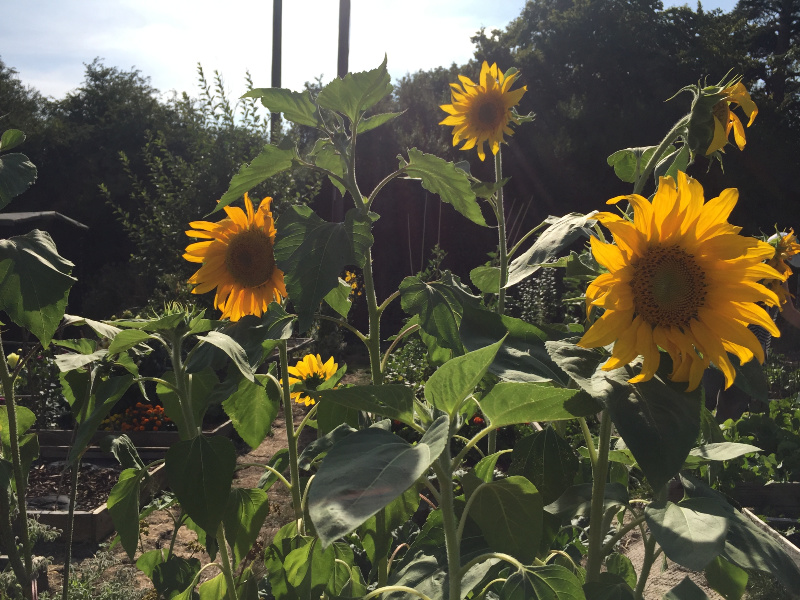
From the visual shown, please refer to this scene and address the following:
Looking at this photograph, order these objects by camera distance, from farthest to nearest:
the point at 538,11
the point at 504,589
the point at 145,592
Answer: the point at 538,11, the point at 145,592, the point at 504,589

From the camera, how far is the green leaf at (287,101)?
112 cm

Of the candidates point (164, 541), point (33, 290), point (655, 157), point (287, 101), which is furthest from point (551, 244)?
point (164, 541)

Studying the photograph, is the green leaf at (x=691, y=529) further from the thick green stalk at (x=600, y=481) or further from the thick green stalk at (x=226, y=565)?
the thick green stalk at (x=226, y=565)

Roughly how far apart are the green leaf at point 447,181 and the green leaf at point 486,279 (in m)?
0.35

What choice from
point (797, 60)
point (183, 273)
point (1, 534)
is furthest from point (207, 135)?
point (797, 60)

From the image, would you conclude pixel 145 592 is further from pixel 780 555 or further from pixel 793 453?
pixel 793 453

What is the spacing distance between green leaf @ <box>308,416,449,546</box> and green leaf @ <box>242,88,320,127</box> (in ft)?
2.16

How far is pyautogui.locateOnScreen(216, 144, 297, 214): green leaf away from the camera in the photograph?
1.13m

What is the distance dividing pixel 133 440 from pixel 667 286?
16.3 feet

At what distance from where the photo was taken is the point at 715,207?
0.90 m

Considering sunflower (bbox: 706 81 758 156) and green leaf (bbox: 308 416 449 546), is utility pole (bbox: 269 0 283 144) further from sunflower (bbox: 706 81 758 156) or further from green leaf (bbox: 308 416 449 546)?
green leaf (bbox: 308 416 449 546)

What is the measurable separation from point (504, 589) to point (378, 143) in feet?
41.2

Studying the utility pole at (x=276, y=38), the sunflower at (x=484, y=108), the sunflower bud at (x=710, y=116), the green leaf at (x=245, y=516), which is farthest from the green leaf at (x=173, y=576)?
the utility pole at (x=276, y=38)

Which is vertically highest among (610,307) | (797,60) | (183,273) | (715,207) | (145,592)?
(797,60)
